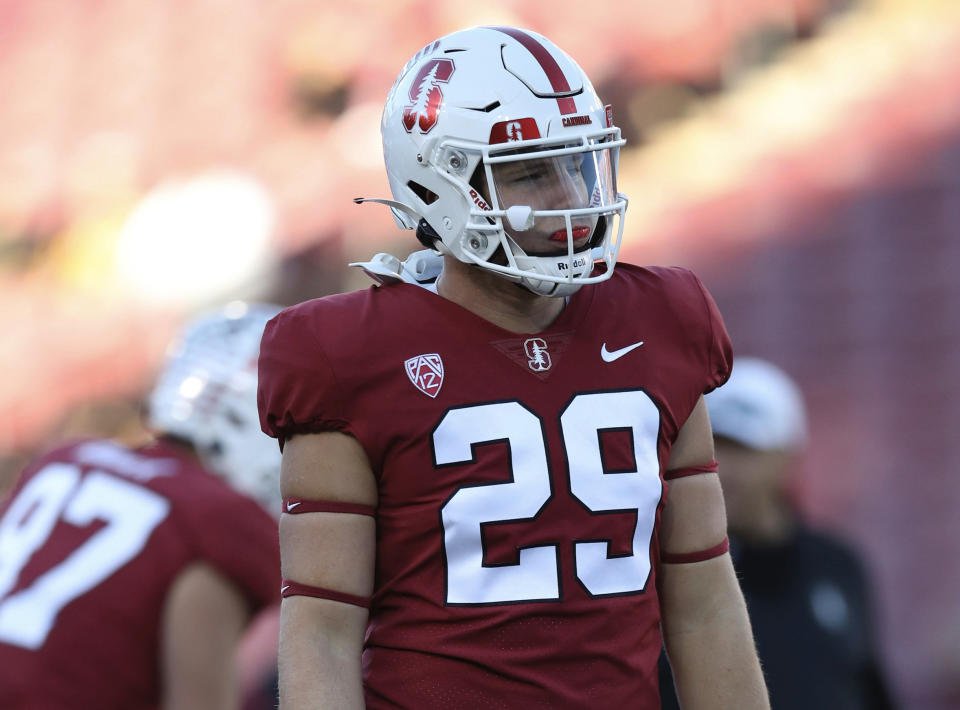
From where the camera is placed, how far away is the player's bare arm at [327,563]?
1.60 meters

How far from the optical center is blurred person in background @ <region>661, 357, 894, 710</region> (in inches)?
118

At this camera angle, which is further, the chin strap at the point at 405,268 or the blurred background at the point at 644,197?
the blurred background at the point at 644,197

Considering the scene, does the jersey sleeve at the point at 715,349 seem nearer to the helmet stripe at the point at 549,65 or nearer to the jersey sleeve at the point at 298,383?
the helmet stripe at the point at 549,65

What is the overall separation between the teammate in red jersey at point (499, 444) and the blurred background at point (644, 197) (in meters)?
3.72

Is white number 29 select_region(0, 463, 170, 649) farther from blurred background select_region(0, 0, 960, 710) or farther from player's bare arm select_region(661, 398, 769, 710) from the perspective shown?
blurred background select_region(0, 0, 960, 710)

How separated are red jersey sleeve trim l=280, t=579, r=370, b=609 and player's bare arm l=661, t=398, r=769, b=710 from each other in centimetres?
42

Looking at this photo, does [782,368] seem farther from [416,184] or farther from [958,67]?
[416,184]

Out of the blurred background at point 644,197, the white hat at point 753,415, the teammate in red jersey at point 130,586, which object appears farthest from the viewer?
the blurred background at point 644,197

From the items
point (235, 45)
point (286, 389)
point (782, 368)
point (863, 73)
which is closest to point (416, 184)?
point (286, 389)

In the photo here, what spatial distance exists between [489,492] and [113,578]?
112cm

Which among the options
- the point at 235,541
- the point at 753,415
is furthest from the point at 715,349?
the point at 753,415

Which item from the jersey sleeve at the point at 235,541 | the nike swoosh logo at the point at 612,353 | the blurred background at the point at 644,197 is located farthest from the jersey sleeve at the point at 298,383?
the blurred background at the point at 644,197

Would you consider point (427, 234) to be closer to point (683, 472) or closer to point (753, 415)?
point (683, 472)

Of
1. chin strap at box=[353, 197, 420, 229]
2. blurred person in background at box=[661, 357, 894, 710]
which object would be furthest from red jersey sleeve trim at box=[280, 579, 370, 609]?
blurred person in background at box=[661, 357, 894, 710]
